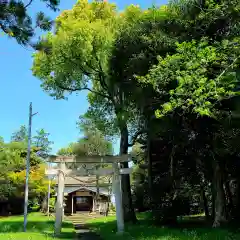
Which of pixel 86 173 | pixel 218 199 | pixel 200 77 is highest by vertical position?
pixel 200 77

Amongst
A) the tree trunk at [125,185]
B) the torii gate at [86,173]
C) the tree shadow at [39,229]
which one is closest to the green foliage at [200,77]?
the torii gate at [86,173]

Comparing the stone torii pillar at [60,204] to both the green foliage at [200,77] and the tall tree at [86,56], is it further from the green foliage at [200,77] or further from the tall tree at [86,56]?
the green foliage at [200,77]

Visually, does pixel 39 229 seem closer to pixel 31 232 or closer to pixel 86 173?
pixel 31 232

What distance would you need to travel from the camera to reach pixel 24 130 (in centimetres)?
7456

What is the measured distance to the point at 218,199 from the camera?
15609mm

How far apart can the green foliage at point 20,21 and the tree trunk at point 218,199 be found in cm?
1072

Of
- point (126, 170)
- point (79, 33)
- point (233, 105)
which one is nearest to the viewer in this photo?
point (233, 105)

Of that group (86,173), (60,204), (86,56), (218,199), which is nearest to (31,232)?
(60,204)

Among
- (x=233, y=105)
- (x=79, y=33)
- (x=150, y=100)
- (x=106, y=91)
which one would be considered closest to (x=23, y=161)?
(x=106, y=91)

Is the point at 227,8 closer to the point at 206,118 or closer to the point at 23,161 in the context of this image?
the point at 206,118

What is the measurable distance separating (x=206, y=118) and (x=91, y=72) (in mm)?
8535

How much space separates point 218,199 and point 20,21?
1184 cm

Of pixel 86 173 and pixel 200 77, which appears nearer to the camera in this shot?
pixel 200 77

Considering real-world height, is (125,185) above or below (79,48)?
below
